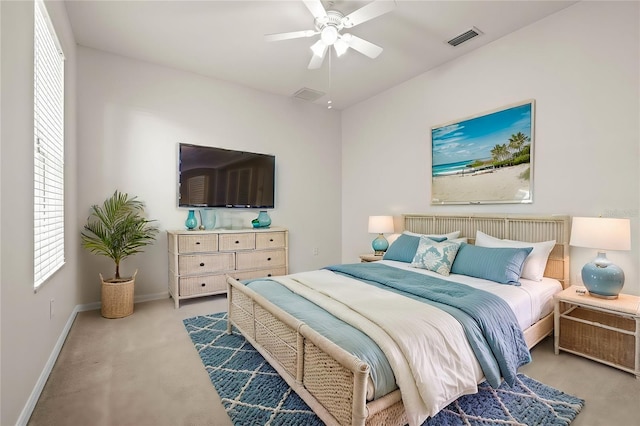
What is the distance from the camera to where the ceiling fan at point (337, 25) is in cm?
231

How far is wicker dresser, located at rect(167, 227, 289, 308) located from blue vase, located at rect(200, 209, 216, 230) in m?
0.17

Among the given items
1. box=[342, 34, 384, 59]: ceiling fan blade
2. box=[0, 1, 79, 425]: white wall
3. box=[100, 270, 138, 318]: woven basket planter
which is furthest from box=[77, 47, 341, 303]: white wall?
box=[342, 34, 384, 59]: ceiling fan blade

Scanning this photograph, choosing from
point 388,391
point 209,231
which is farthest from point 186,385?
point 209,231

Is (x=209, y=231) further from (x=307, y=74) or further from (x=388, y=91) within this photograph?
(x=388, y=91)

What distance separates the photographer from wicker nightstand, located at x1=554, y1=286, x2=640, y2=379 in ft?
7.33

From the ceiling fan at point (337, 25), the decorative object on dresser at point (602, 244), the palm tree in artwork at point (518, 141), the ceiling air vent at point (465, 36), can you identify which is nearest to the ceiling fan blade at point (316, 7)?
the ceiling fan at point (337, 25)

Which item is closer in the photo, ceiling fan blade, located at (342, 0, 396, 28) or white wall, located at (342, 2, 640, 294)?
ceiling fan blade, located at (342, 0, 396, 28)

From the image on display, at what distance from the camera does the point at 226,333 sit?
2910mm

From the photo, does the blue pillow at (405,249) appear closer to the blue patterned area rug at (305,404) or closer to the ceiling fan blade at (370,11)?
the blue patterned area rug at (305,404)

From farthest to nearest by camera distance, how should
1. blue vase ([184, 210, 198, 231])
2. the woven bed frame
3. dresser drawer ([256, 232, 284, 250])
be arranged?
dresser drawer ([256, 232, 284, 250]) < blue vase ([184, 210, 198, 231]) < the woven bed frame

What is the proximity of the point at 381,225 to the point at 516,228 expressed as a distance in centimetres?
160

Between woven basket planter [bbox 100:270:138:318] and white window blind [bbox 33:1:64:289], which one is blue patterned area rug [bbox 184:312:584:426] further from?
woven basket planter [bbox 100:270:138:318]

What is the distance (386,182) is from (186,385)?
3.61m

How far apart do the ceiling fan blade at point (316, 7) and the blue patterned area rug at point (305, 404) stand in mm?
2651
